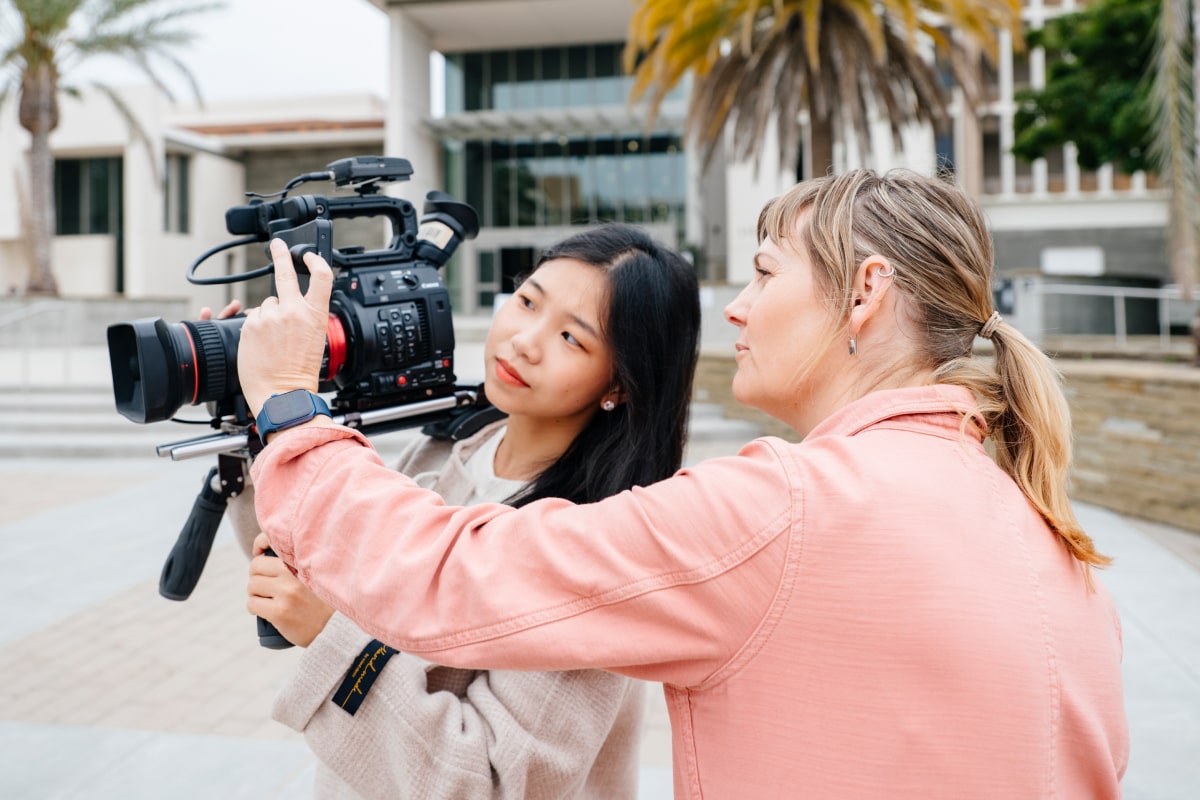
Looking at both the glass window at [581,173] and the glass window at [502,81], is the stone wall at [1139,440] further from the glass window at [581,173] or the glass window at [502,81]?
the glass window at [502,81]

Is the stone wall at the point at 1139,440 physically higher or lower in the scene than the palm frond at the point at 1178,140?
lower

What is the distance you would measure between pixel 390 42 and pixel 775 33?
1564 centimetres

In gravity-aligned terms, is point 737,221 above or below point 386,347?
above

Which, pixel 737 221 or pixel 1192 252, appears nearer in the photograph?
pixel 1192 252

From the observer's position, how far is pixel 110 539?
5.77m

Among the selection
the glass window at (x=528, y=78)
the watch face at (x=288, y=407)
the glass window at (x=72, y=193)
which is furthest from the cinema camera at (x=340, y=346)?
the glass window at (x=72, y=193)

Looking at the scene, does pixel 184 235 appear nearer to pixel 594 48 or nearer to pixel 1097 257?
pixel 594 48

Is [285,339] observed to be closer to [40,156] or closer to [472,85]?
[40,156]

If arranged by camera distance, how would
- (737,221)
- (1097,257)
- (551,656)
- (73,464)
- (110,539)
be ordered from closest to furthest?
1. (551,656)
2. (110,539)
3. (73,464)
4. (737,221)
5. (1097,257)

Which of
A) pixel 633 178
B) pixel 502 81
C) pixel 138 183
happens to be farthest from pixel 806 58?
pixel 138 183

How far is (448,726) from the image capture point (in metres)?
1.19

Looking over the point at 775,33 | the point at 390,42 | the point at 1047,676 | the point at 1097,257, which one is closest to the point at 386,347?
the point at 1047,676

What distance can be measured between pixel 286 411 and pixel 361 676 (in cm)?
43

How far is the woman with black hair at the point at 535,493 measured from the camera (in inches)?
47.6
